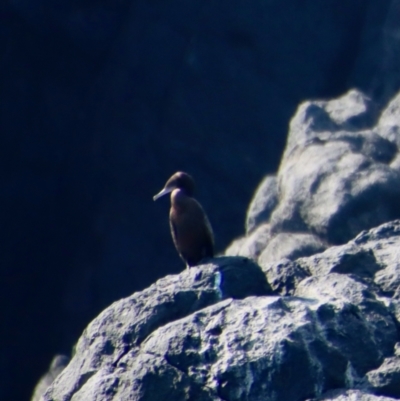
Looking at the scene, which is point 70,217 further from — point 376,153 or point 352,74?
point 376,153

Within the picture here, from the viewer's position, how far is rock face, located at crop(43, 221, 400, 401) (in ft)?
21.8

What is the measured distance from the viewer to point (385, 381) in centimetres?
670

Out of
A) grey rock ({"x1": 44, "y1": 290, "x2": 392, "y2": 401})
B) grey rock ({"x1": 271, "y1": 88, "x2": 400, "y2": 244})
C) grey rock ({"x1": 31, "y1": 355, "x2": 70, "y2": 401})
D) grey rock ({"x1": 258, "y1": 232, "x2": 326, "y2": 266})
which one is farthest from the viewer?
grey rock ({"x1": 31, "y1": 355, "x2": 70, "y2": 401})

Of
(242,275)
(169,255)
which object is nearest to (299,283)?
(242,275)

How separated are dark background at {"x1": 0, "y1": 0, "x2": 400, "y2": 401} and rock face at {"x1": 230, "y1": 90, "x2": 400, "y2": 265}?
4.80 m

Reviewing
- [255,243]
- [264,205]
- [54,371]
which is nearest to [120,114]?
[54,371]

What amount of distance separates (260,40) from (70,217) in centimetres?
568

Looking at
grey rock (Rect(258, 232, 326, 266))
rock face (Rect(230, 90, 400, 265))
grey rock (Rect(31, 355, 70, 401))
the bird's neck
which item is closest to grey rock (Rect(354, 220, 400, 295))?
the bird's neck

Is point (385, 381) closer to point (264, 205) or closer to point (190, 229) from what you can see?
point (190, 229)

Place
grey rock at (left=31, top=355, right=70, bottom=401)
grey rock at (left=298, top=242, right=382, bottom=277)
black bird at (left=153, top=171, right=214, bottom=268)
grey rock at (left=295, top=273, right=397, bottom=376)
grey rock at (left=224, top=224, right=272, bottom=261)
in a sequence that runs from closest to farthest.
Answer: grey rock at (left=295, top=273, right=397, bottom=376), grey rock at (left=298, top=242, right=382, bottom=277), black bird at (left=153, top=171, right=214, bottom=268), grey rock at (left=224, top=224, right=272, bottom=261), grey rock at (left=31, top=355, right=70, bottom=401)

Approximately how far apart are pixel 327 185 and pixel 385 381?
742 centimetres

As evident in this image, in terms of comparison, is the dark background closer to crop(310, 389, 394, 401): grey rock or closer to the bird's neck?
the bird's neck

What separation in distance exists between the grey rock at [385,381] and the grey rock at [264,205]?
8863 millimetres

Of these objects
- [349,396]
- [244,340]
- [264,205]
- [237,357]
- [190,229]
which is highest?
[264,205]
